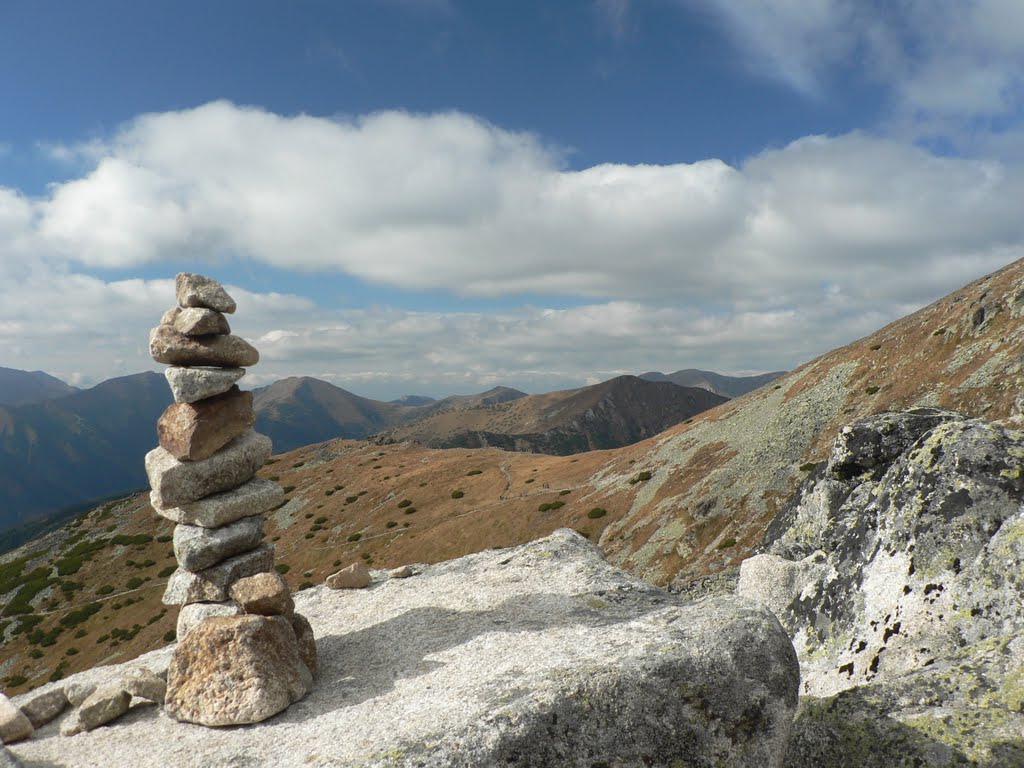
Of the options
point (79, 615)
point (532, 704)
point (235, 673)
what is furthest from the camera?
point (79, 615)

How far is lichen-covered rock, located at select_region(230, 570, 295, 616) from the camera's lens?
16.2 meters

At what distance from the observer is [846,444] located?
24969mm

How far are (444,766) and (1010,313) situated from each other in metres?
74.8

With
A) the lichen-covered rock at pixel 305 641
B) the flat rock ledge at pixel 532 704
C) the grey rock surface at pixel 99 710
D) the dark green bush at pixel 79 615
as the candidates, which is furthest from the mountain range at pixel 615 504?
the grey rock surface at pixel 99 710

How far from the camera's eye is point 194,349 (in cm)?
1892

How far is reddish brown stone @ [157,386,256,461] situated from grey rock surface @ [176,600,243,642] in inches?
192

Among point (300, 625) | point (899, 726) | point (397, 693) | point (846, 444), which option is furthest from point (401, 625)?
point (846, 444)

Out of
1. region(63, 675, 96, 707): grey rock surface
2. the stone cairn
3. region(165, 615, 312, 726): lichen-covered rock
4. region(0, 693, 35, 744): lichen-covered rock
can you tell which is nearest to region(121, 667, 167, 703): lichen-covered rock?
region(165, 615, 312, 726): lichen-covered rock

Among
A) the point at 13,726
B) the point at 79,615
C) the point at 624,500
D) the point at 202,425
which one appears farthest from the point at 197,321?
the point at 79,615

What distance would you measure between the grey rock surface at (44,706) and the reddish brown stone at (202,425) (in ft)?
23.6

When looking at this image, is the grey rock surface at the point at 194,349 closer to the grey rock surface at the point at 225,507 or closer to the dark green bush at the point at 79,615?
the grey rock surface at the point at 225,507

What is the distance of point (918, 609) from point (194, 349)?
2312 centimetres

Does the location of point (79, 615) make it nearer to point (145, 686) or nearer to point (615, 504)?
point (615, 504)

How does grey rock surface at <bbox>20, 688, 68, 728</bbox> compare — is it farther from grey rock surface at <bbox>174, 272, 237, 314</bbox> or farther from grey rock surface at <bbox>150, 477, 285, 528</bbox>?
grey rock surface at <bbox>174, 272, 237, 314</bbox>
